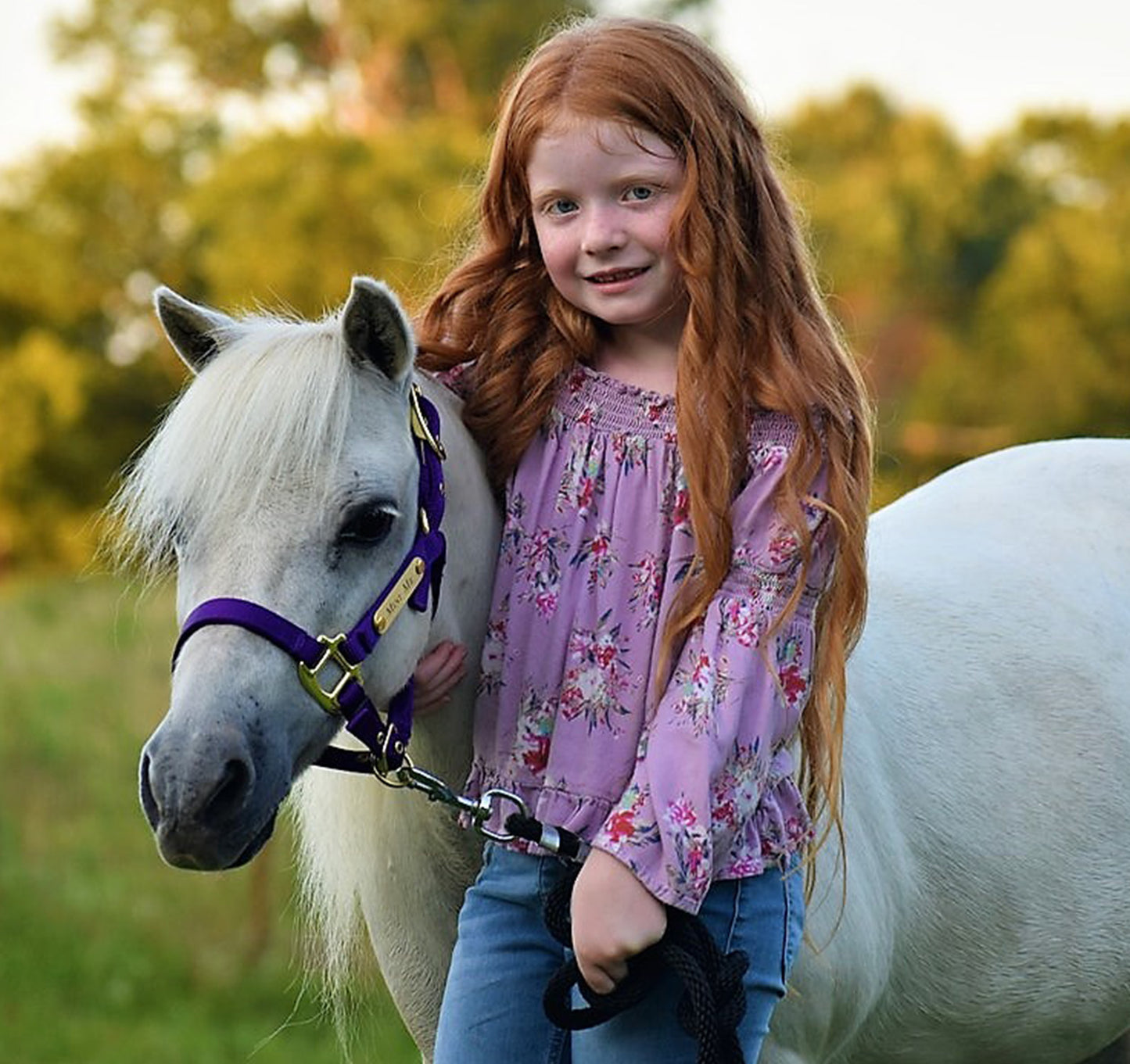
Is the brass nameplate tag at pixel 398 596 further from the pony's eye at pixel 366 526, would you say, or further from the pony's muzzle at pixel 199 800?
the pony's muzzle at pixel 199 800

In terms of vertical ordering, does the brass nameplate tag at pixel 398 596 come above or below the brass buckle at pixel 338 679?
above

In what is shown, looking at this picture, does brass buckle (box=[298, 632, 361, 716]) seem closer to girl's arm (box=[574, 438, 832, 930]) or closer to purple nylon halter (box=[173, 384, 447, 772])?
purple nylon halter (box=[173, 384, 447, 772])

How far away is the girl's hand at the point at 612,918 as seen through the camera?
2.11 meters

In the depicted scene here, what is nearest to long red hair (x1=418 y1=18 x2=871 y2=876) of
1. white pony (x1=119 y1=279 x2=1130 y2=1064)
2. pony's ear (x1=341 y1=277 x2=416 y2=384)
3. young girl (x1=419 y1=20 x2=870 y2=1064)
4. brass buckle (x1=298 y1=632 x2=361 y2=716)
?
young girl (x1=419 y1=20 x2=870 y2=1064)

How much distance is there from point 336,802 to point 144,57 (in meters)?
17.4

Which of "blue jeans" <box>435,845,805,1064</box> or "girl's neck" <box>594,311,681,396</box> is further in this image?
"girl's neck" <box>594,311,681,396</box>

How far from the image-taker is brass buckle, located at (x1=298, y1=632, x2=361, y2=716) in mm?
2051

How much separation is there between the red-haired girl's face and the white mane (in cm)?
33

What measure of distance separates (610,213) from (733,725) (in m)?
0.67

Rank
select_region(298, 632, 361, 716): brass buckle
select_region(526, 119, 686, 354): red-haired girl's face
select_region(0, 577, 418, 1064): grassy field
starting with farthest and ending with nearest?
select_region(0, 577, 418, 1064): grassy field
select_region(526, 119, 686, 354): red-haired girl's face
select_region(298, 632, 361, 716): brass buckle

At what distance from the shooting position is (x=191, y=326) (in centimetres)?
234

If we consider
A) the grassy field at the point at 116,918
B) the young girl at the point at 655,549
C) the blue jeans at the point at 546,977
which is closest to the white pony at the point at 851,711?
the young girl at the point at 655,549

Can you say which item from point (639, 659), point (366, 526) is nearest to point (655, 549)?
point (639, 659)

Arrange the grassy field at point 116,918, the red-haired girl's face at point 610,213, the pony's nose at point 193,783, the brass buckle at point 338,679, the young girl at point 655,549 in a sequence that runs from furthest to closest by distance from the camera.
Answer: the grassy field at point 116,918
the red-haired girl's face at point 610,213
the young girl at point 655,549
the brass buckle at point 338,679
the pony's nose at point 193,783
